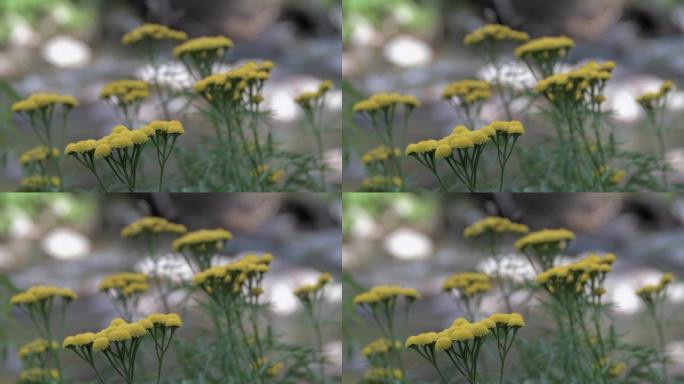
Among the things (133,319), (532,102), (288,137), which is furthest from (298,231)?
(532,102)

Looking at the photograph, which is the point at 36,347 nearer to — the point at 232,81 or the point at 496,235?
the point at 232,81

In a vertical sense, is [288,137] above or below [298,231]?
above

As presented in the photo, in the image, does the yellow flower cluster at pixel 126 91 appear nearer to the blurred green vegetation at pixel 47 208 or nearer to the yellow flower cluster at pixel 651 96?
the blurred green vegetation at pixel 47 208

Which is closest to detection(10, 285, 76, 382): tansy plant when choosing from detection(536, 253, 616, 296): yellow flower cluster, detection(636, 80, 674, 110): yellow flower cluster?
detection(536, 253, 616, 296): yellow flower cluster

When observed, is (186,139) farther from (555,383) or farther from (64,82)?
(555,383)

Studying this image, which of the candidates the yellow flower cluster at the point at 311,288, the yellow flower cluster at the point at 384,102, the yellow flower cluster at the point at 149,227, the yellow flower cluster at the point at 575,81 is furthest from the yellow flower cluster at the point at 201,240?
the yellow flower cluster at the point at 575,81

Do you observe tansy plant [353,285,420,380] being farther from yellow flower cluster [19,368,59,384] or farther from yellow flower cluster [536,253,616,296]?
yellow flower cluster [19,368,59,384]

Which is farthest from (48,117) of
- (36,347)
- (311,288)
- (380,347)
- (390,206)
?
(380,347)
